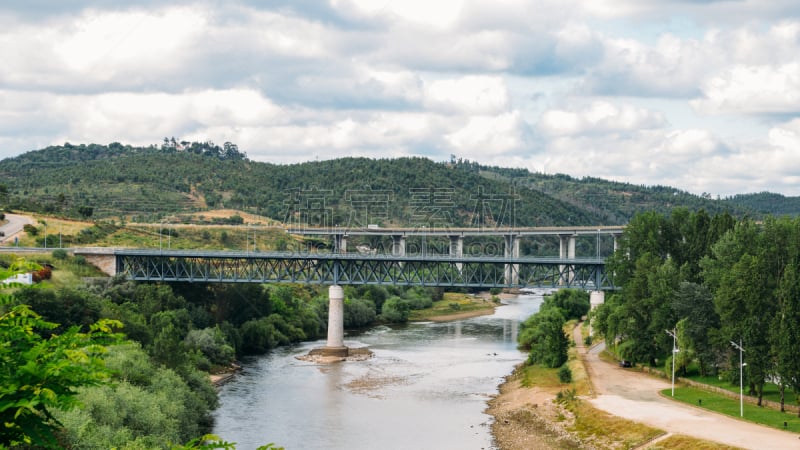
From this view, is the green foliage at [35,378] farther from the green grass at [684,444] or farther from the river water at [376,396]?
the green grass at [684,444]

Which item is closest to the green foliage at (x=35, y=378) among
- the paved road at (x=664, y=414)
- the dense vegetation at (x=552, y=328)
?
the paved road at (x=664, y=414)

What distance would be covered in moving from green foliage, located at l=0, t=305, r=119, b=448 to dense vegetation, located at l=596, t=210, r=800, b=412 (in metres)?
48.2

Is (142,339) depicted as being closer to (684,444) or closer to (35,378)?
(684,444)

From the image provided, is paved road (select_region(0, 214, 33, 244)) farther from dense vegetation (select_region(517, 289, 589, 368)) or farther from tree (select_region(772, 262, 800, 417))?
tree (select_region(772, 262, 800, 417))

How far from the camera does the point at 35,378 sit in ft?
37.7

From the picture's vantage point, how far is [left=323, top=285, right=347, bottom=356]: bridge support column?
9212 centimetres

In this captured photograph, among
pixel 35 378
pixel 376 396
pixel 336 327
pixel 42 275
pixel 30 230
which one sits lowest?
pixel 376 396

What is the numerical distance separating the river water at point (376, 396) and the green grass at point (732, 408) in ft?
46.2

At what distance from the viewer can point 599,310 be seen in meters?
85.2

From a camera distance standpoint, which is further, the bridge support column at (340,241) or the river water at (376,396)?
the bridge support column at (340,241)

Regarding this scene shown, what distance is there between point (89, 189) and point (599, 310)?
134 meters

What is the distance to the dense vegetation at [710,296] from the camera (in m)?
55.4

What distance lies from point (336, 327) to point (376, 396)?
25718 millimetres

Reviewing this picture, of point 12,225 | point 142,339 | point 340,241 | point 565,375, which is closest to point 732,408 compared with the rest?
point 565,375
